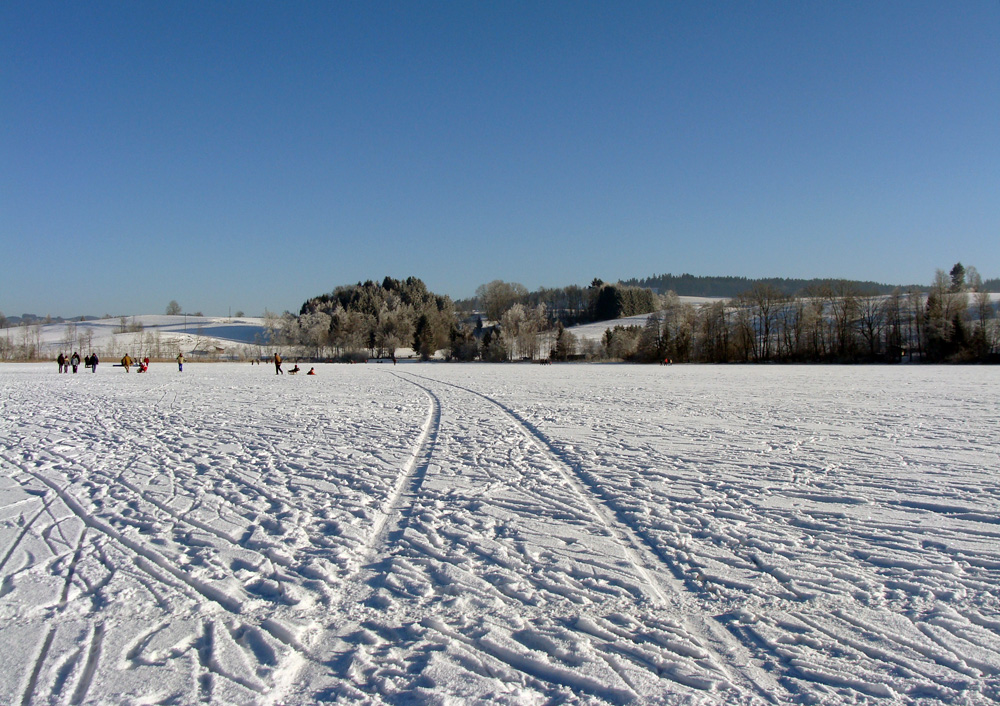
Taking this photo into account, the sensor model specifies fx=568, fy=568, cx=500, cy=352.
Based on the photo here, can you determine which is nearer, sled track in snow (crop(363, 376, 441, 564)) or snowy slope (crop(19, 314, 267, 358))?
sled track in snow (crop(363, 376, 441, 564))

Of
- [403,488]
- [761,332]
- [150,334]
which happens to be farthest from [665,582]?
[150,334]

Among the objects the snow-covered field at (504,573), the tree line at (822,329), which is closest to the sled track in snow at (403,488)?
the snow-covered field at (504,573)

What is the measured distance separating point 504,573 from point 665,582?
4.24 ft

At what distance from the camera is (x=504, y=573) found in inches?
185

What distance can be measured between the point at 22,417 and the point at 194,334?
457ft

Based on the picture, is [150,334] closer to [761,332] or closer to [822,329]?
[761,332]

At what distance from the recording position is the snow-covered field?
3.30 m

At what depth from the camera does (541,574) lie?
15.4 ft

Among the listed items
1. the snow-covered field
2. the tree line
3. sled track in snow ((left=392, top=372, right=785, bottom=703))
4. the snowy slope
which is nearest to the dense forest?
the tree line

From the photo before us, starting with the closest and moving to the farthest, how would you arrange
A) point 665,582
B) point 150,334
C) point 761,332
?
point 665,582, point 761,332, point 150,334

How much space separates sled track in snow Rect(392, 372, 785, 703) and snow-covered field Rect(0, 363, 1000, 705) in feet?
0.07

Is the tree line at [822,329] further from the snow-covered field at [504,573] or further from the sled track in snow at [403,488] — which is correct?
the sled track in snow at [403,488]

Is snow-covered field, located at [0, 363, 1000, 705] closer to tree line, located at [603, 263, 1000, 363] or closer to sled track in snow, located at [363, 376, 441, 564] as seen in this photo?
sled track in snow, located at [363, 376, 441, 564]

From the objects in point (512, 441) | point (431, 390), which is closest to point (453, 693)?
point (512, 441)
